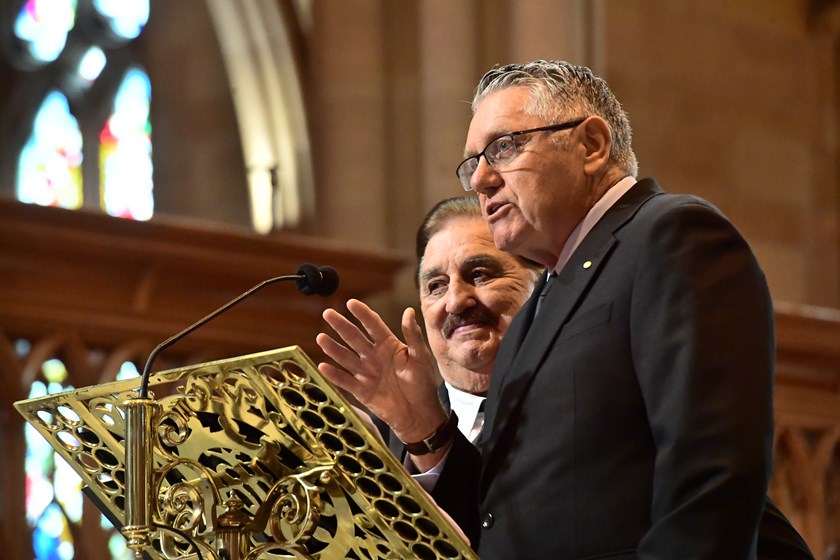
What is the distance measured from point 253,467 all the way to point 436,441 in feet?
1.65

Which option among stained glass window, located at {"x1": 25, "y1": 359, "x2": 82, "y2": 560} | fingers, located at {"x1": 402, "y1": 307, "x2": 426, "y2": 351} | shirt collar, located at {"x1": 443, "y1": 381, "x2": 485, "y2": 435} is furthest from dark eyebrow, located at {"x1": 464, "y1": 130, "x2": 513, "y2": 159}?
stained glass window, located at {"x1": 25, "y1": 359, "x2": 82, "y2": 560}

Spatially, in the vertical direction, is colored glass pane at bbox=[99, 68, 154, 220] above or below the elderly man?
above

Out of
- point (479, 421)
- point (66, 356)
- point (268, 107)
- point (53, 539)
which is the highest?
point (268, 107)

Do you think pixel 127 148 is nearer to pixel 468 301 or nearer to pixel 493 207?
pixel 468 301

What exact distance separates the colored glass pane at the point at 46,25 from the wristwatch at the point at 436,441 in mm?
7248

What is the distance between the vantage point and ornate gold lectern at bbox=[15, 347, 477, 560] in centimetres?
267

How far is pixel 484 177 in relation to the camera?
3.17m

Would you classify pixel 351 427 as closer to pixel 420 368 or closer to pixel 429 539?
pixel 429 539

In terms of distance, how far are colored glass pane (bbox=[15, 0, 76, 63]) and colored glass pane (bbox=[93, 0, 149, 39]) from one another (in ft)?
1.18

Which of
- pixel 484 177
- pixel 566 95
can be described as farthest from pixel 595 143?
pixel 484 177

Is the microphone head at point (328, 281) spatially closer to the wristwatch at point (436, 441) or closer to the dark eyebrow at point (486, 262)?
the wristwatch at point (436, 441)

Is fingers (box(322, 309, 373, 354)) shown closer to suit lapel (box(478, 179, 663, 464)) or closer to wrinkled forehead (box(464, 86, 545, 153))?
suit lapel (box(478, 179, 663, 464))

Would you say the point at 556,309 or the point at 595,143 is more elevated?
the point at 595,143

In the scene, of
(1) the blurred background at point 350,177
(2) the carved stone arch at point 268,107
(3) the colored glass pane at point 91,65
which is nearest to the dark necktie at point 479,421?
(1) the blurred background at point 350,177
